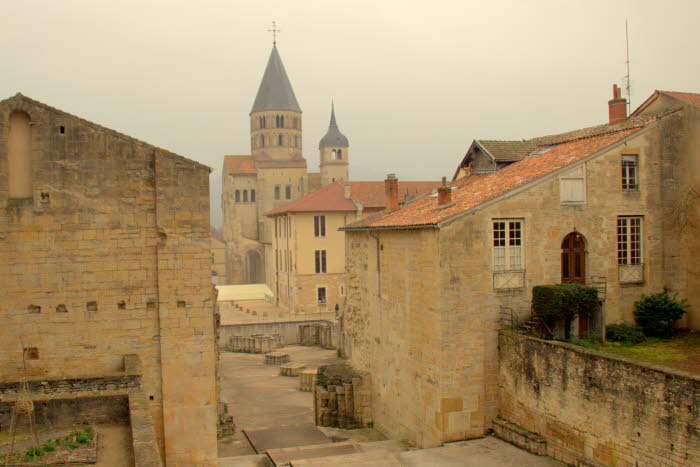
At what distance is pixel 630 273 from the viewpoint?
19000 millimetres

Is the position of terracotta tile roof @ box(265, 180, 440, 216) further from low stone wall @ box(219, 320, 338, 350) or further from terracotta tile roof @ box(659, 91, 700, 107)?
terracotta tile roof @ box(659, 91, 700, 107)

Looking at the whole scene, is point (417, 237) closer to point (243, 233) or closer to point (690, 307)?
point (690, 307)

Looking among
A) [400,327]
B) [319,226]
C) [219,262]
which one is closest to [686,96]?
[400,327]

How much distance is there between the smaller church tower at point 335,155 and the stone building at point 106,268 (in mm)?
76629

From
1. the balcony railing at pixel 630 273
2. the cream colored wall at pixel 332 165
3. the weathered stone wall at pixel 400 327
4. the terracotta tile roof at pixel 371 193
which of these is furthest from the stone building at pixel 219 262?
the balcony railing at pixel 630 273

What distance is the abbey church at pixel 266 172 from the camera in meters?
81.2

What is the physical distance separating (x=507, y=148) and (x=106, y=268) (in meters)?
16.7

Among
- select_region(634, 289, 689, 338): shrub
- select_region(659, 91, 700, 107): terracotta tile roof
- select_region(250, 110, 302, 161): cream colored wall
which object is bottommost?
select_region(634, 289, 689, 338): shrub

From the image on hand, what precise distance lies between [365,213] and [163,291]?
36867 millimetres

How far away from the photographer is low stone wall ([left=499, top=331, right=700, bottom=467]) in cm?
1198

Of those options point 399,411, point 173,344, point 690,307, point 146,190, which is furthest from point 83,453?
point 690,307

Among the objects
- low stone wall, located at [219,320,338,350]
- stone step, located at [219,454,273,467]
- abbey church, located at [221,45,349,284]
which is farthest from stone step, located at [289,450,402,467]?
abbey church, located at [221,45,349,284]

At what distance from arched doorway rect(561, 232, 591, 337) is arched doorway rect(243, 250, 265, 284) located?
6320 centimetres

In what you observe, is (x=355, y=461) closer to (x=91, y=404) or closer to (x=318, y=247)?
(x=91, y=404)
